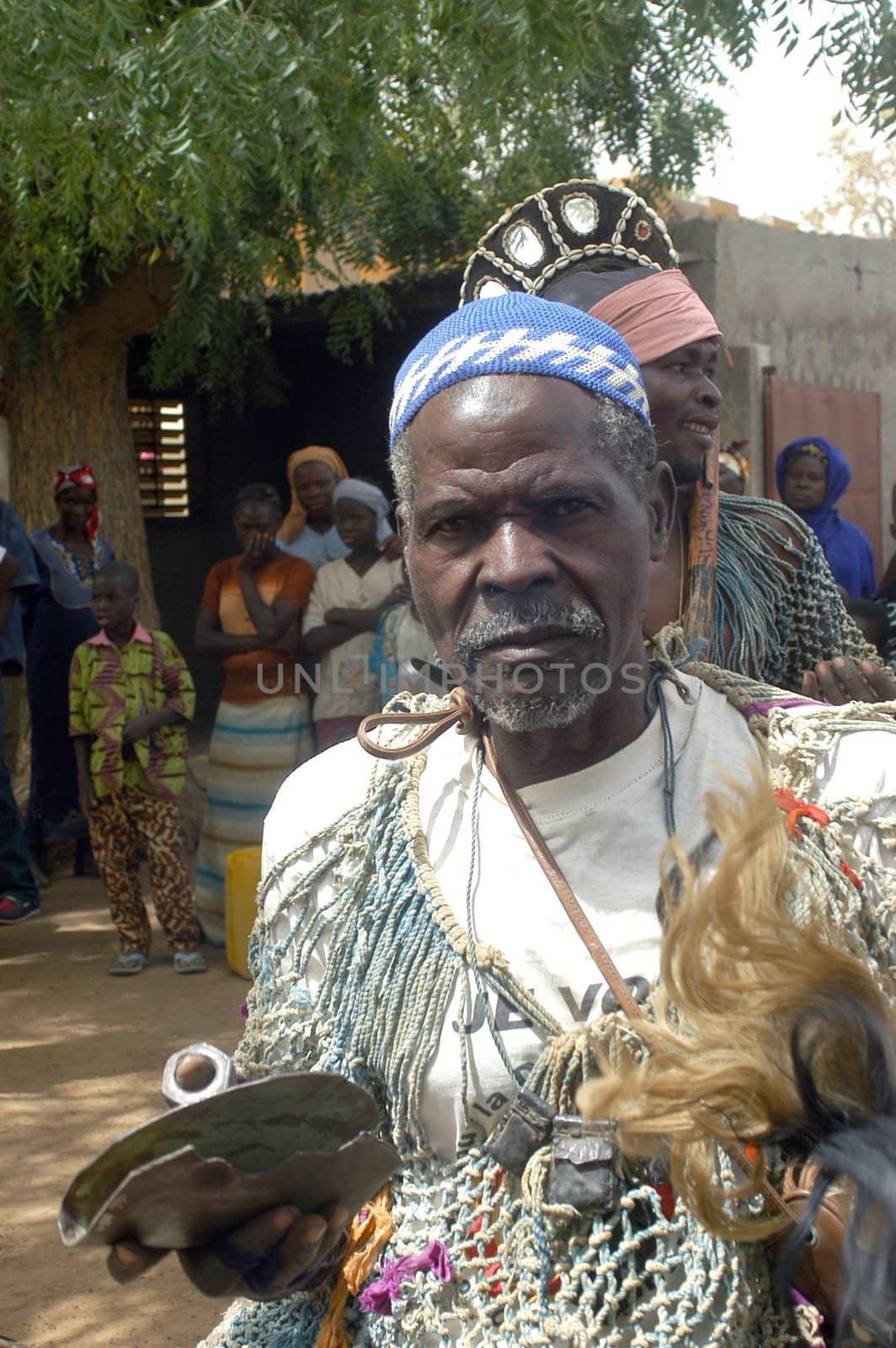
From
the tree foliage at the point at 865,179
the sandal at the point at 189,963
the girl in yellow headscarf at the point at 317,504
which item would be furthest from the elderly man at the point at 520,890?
the tree foliage at the point at 865,179

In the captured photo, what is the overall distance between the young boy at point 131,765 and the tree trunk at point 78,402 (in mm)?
2032

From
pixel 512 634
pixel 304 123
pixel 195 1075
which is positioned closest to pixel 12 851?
pixel 304 123

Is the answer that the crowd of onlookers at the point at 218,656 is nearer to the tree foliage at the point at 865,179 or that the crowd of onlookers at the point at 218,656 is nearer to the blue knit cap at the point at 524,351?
the blue knit cap at the point at 524,351

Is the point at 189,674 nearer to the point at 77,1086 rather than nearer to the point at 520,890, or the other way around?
the point at 77,1086

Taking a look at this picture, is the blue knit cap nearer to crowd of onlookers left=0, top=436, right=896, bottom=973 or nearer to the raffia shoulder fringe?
the raffia shoulder fringe

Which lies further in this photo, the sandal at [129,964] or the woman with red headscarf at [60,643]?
the woman with red headscarf at [60,643]

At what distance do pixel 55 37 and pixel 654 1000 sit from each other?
4076mm

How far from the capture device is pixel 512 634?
4.78 feet

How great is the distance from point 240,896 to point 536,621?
14.4 ft

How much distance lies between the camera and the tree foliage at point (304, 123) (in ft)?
14.8

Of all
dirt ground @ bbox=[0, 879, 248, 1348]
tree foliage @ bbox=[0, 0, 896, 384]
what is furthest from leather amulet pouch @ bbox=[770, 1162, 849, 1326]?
tree foliage @ bbox=[0, 0, 896, 384]

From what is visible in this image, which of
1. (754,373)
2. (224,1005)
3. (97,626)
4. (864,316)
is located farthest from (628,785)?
(864,316)

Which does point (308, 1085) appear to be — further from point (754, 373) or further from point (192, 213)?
point (754, 373)

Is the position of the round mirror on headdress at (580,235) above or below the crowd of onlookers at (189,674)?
above
